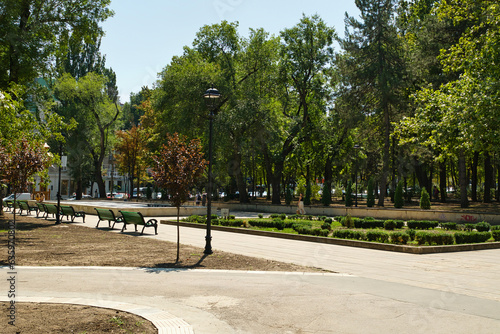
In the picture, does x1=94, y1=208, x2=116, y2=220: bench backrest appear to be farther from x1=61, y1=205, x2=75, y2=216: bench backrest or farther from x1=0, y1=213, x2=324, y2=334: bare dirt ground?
x1=61, y1=205, x2=75, y2=216: bench backrest

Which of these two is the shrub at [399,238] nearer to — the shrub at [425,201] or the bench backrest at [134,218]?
the bench backrest at [134,218]

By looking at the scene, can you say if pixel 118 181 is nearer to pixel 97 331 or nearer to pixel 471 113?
pixel 471 113

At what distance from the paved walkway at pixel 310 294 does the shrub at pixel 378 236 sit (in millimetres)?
2990

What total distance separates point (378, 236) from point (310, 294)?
8.27m

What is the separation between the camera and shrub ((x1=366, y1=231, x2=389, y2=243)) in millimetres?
15618

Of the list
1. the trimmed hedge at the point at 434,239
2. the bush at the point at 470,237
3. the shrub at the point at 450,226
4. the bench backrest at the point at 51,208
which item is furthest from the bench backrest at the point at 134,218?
the shrub at the point at 450,226

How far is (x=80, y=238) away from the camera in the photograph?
1730 centimetres

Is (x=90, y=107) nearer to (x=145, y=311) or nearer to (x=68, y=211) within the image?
(x=68, y=211)

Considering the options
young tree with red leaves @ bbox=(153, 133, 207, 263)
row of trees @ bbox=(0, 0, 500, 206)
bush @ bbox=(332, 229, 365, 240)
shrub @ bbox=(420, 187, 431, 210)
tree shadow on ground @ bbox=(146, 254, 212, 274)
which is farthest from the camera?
Result: shrub @ bbox=(420, 187, 431, 210)

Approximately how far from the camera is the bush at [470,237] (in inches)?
604

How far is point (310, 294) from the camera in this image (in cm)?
834

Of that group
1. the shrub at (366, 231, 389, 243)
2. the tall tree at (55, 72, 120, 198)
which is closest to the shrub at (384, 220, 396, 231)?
the shrub at (366, 231, 389, 243)

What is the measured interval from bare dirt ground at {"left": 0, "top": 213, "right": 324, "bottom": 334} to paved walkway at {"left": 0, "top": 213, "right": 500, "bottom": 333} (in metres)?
0.63

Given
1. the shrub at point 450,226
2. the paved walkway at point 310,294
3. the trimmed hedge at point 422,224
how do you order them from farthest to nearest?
the trimmed hedge at point 422,224 < the shrub at point 450,226 < the paved walkway at point 310,294
